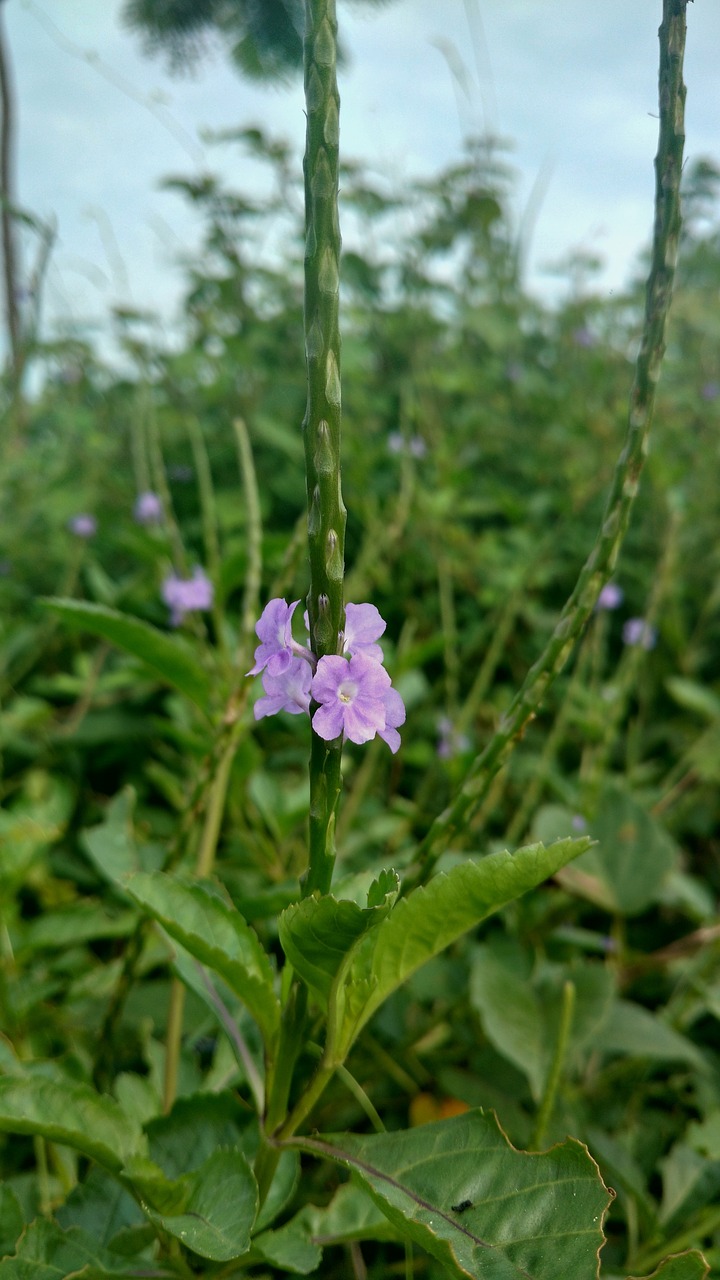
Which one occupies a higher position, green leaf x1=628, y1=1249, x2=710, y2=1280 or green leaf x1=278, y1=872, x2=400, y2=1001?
green leaf x1=278, y1=872, x2=400, y2=1001

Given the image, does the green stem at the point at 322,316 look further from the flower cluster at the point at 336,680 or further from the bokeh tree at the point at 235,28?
the bokeh tree at the point at 235,28

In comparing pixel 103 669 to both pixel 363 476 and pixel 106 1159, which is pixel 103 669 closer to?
pixel 363 476

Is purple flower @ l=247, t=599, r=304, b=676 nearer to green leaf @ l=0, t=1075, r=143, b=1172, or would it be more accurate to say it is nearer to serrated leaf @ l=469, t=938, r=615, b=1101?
green leaf @ l=0, t=1075, r=143, b=1172

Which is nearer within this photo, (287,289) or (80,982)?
(80,982)

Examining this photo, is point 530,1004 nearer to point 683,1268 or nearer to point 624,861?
point 624,861

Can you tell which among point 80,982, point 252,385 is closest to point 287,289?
point 252,385

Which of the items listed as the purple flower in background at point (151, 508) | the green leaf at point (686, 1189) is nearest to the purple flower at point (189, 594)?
the purple flower in background at point (151, 508)

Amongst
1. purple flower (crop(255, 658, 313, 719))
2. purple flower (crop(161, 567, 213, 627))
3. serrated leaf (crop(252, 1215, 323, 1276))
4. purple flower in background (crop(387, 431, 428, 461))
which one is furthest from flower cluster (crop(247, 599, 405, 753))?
purple flower in background (crop(387, 431, 428, 461))
